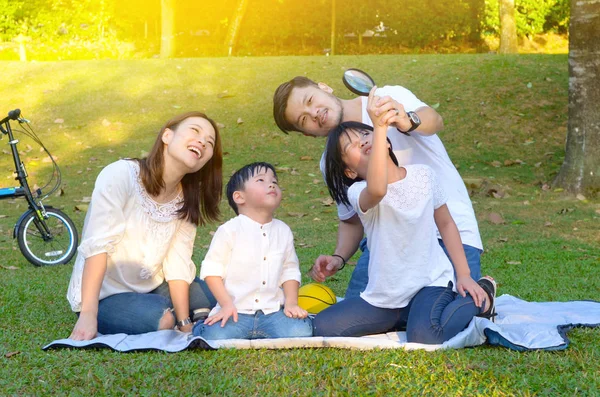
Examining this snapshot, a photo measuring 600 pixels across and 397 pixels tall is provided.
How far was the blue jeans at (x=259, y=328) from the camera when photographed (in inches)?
156

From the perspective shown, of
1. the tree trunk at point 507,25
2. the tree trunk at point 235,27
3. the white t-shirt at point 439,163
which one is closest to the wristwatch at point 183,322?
the white t-shirt at point 439,163

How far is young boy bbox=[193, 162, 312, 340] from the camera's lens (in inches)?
158

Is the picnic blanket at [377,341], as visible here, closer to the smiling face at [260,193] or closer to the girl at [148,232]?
the girl at [148,232]

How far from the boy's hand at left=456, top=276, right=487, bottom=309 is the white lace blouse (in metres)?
1.56

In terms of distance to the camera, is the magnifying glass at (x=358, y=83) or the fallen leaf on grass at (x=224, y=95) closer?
the magnifying glass at (x=358, y=83)

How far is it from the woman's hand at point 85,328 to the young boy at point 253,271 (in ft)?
1.80

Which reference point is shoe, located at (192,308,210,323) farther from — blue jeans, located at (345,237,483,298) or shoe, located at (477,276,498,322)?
shoe, located at (477,276,498,322)

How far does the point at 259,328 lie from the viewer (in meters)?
4.03

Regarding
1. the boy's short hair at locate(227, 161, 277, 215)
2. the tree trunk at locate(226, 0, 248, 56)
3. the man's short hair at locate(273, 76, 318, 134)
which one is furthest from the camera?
the tree trunk at locate(226, 0, 248, 56)

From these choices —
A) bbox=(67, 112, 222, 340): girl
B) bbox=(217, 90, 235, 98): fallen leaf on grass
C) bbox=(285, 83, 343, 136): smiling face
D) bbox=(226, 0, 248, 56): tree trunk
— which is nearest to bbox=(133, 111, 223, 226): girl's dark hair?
bbox=(67, 112, 222, 340): girl

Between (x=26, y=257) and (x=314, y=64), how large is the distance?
8.71 meters

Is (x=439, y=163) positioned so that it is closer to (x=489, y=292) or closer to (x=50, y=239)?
(x=489, y=292)

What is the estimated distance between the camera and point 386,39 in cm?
2503

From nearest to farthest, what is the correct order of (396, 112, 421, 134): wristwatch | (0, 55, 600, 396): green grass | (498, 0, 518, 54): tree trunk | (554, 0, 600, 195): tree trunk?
1. (0, 55, 600, 396): green grass
2. (396, 112, 421, 134): wristwatch
3. (554, 0, 600, 195): tree trunk
4. (498, 0, 518, 54): tree trunk
